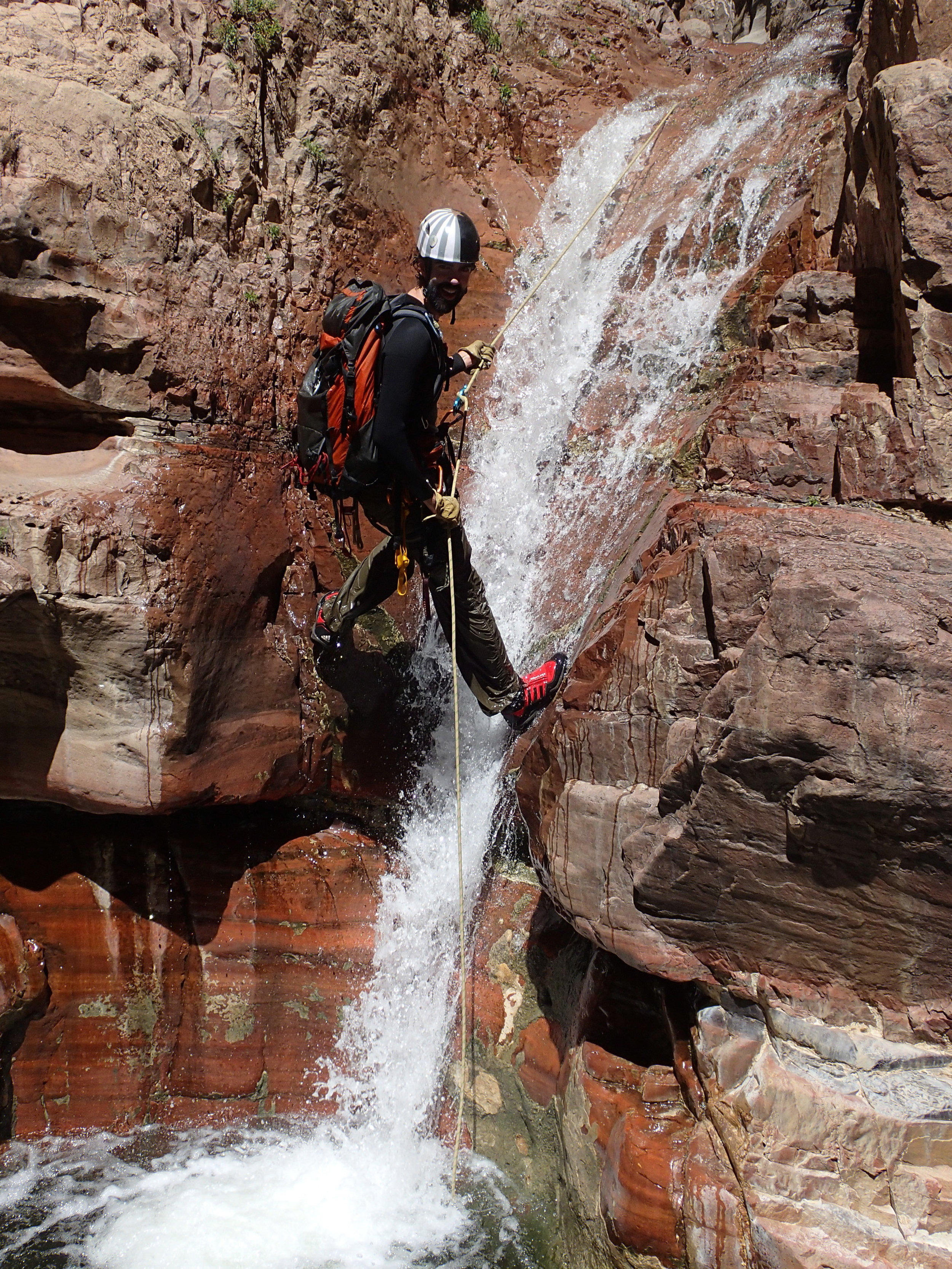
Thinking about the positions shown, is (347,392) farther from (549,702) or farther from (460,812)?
(460,812)

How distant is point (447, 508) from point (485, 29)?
4982 millimetres

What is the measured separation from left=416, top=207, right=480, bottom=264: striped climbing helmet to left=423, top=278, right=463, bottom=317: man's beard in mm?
109

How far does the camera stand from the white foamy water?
4.06 m

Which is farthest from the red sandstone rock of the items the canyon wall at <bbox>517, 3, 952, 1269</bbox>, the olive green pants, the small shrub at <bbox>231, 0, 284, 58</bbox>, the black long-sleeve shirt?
the small shrub at <bbox>231, 0, 284, 58</bbox>

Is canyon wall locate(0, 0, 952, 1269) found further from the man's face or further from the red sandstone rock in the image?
the man's face

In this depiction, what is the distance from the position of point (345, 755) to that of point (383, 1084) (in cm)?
165

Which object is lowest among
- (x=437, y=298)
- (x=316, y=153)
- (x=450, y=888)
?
(x=450, y=888)

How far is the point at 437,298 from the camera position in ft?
12.5

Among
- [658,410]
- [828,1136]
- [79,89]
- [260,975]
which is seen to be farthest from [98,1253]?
[79,89]

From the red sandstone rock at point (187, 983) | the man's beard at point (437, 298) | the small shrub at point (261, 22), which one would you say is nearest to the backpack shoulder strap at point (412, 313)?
the man's beard at point (437, 298)

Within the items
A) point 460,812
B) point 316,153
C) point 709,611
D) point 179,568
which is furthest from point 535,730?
point 316,153

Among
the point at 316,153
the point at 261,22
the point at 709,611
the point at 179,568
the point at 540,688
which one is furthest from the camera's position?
the point at 316,153

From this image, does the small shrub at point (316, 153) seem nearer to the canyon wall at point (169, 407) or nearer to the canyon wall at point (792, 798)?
A: the canyon wall at point (169, 407)

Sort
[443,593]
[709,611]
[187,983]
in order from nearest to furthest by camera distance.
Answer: [709,611] < [443,593] < [187,983]
